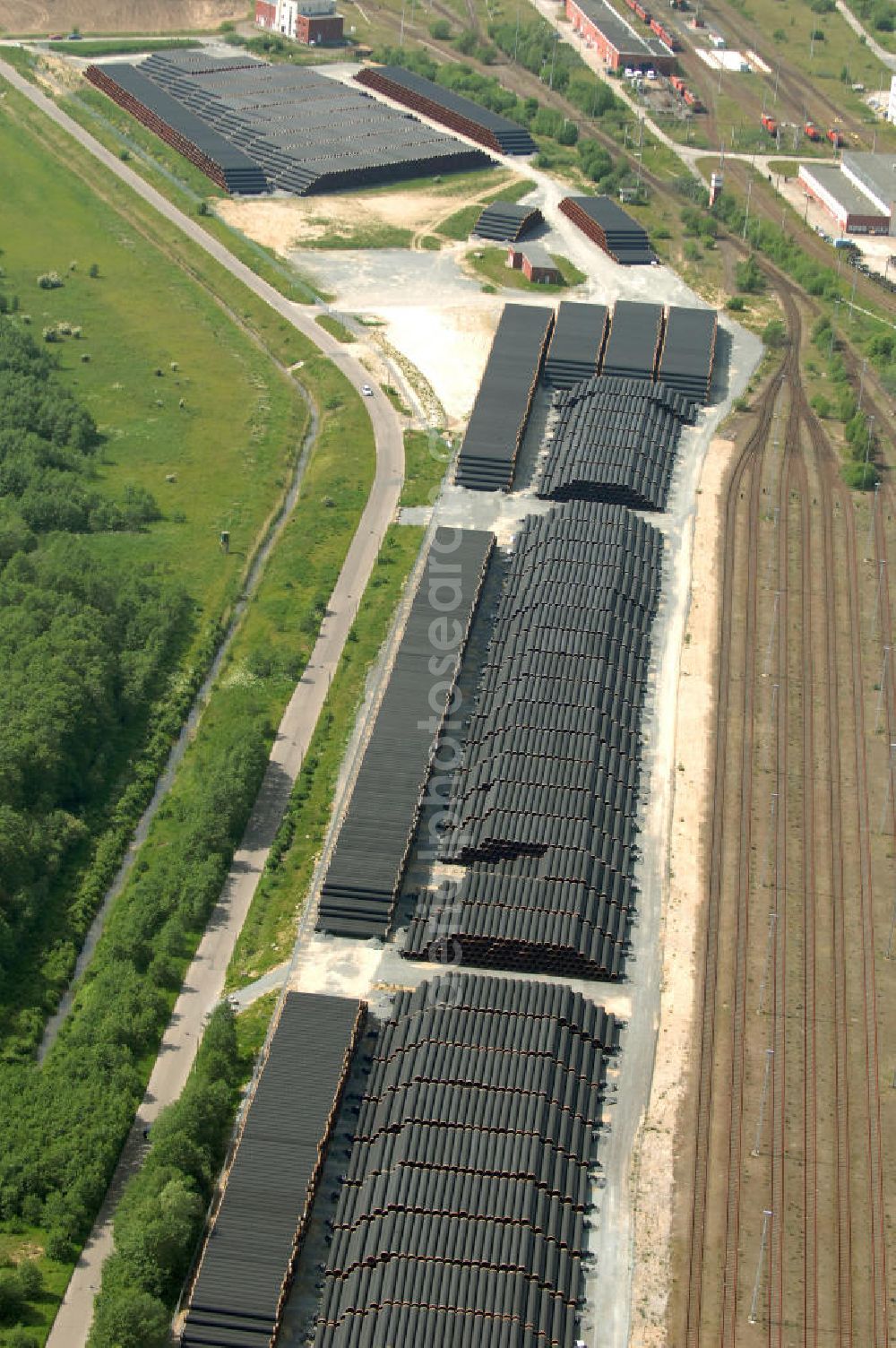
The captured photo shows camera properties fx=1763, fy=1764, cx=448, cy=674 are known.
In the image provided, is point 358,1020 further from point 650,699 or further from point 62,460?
point 62,460

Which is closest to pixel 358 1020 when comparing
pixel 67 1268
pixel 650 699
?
pixel 67 1268

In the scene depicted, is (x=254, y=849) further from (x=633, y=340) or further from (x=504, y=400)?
(x=633, y=340)

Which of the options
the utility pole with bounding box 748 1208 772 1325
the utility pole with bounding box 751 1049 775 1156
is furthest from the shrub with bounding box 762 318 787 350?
the utility pole with bounding box 748 1208 772 1325

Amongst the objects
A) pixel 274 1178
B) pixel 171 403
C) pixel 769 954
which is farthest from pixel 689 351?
pixel 274 1178

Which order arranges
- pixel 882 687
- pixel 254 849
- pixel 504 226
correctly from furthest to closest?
pixel 504 226 → pixel 882 687 → pixel 254 849

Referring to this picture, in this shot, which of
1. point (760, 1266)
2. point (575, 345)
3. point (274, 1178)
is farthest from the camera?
point (575, 345)

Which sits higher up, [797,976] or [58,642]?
[58,642]
